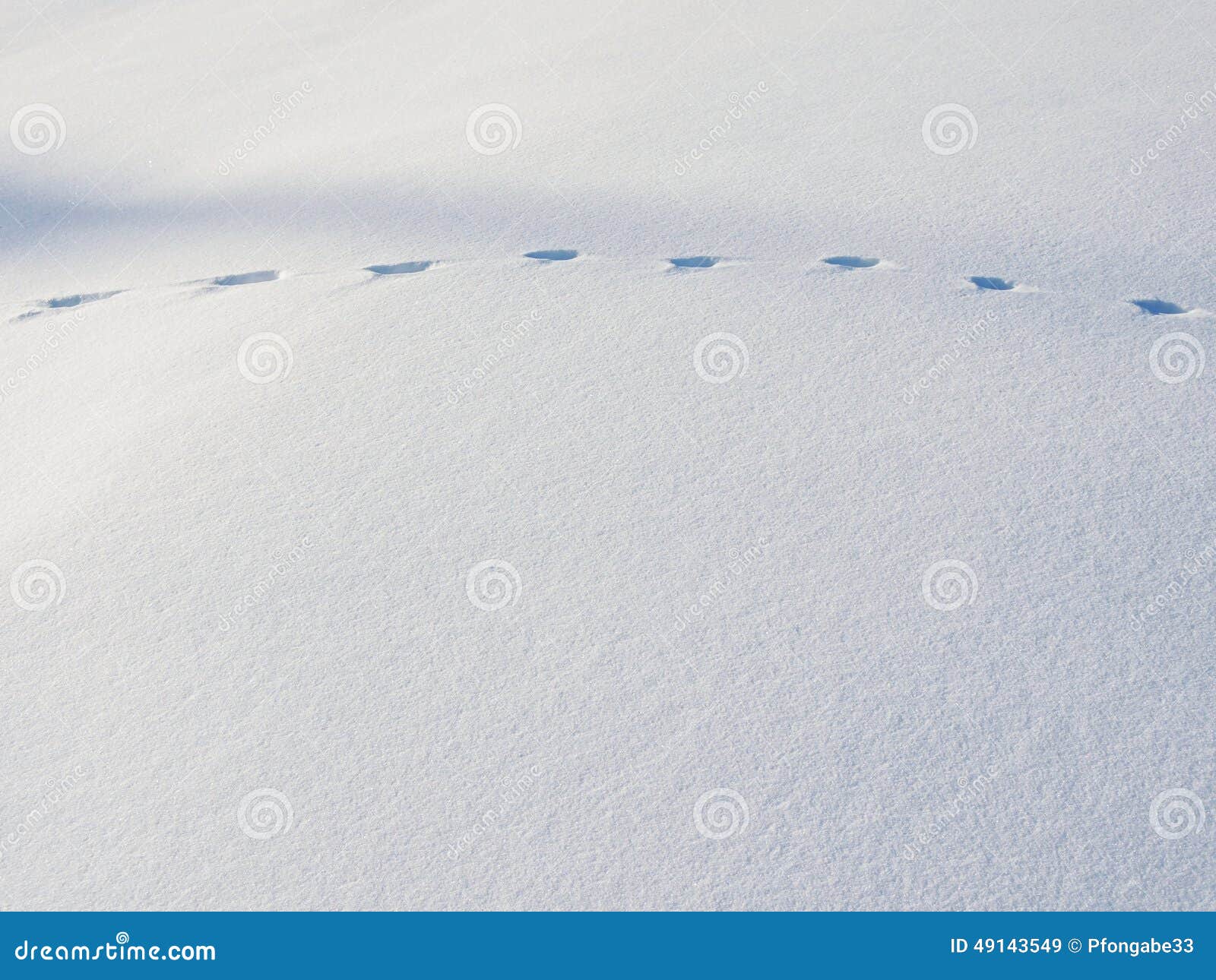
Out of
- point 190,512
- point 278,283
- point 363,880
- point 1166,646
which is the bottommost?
point 363,880

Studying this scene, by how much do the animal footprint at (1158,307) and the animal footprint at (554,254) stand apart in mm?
1065

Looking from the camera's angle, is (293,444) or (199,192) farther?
(199,192)

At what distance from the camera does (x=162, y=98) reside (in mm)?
3557

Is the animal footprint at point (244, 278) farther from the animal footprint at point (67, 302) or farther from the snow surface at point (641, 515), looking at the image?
the animal footprint at point (67, 302)

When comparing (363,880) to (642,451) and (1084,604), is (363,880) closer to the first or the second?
(642,451)

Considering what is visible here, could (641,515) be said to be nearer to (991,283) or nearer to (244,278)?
(991,283)

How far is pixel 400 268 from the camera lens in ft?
7.45

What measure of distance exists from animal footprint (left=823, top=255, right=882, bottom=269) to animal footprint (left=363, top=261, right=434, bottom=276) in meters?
0.82

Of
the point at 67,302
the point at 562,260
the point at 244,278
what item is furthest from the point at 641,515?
the point at 67,302

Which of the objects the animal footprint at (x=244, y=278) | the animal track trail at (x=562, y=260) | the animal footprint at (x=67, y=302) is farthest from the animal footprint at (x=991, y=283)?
the animal footprint at (x=67, y=302)

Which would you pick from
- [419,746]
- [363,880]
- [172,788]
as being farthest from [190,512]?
[363,880]

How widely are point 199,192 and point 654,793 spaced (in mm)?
2237

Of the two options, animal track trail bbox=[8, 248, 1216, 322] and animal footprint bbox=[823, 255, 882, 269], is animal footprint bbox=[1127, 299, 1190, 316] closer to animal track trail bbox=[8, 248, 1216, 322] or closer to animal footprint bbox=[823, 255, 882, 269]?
animal track trail bbox=[8, 248, 1216, 322]

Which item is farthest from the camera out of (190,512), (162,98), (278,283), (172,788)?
(162,98)
